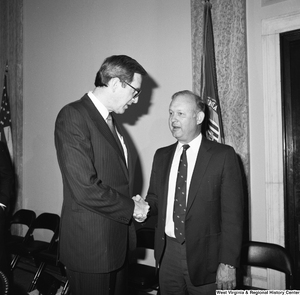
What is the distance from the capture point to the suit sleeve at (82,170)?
1819 millimetres

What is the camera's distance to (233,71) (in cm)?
329

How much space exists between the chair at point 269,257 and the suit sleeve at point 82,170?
1438 millimetres

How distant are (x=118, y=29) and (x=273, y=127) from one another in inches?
98.7

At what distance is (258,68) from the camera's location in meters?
3.23

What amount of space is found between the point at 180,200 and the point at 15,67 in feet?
15.4

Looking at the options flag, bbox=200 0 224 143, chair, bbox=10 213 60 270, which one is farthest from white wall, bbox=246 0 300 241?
chair, bbox=10 213 60 270

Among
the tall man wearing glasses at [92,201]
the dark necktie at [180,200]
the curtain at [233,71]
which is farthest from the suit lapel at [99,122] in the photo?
the curtain at [233,71]

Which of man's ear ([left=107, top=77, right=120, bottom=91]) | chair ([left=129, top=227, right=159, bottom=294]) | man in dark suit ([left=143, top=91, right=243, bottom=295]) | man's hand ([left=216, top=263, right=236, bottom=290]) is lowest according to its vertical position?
chair ([left=129, top=227, right=159, bottom=294])

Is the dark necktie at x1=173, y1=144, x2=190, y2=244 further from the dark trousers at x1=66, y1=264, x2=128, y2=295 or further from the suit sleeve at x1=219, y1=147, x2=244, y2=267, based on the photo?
the dark trousers at x1=66, y1=264, x2=128, y2=295

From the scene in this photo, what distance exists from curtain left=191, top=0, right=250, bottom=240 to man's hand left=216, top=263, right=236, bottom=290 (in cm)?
125

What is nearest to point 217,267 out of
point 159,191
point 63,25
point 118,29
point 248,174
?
point 159,191

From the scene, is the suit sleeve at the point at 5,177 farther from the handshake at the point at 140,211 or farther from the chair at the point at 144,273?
the handshake at the point at 140,211

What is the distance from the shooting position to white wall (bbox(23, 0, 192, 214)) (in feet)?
12.4

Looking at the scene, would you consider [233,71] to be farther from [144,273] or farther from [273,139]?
[144,273]
